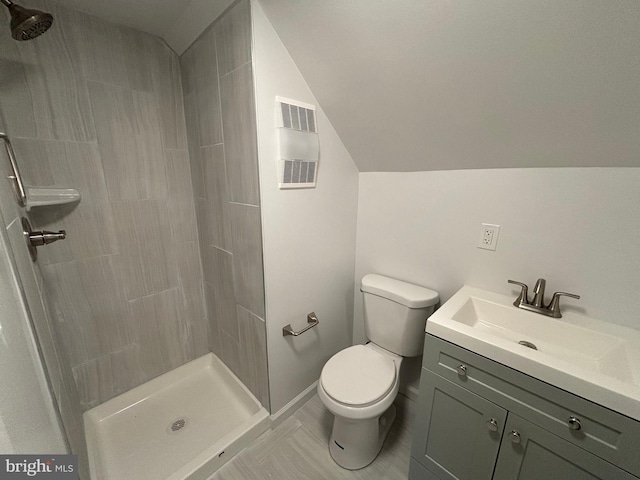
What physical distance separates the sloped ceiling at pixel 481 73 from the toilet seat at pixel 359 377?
1.07 metres

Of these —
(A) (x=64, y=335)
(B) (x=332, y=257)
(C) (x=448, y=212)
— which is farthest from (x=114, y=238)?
(C) (x=448, y=212)

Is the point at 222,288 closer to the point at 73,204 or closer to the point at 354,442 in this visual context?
the point at 73,204

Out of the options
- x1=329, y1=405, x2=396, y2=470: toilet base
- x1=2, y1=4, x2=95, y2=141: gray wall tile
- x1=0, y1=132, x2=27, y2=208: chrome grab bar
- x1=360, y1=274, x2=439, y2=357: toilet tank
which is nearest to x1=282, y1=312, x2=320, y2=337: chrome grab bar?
x1=360, y1=274, x2=439, y2=357: toilet tank

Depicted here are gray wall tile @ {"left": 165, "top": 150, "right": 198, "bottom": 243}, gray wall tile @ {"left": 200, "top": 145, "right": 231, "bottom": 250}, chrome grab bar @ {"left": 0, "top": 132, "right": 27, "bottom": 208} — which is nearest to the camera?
chrome grab bar @ {"left": 0, "top": 132, "right": 27, "bottom": 208}

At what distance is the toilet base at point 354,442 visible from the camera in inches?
48.6

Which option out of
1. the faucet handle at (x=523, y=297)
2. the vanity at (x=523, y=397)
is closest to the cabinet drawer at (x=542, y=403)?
the vanity at (x=523, y=397)

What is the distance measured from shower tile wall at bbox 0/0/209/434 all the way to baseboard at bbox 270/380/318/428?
2.75 feet

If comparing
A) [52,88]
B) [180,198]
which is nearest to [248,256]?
[180,198]

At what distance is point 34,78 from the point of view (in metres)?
1.11

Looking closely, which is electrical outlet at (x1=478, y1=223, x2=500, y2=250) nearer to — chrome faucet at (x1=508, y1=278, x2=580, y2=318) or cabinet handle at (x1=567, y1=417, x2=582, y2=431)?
chrome faucet at (x1=508, y1=278, x2=580, y2=318)

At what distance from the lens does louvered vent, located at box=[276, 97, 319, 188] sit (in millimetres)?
1167

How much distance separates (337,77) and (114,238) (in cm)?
146

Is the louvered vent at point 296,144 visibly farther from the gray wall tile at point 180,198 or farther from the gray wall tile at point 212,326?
the gray wall tile at point 212,326

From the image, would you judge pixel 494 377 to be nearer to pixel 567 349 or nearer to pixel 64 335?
pixel 567 349
